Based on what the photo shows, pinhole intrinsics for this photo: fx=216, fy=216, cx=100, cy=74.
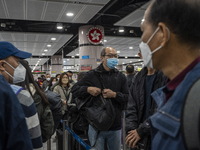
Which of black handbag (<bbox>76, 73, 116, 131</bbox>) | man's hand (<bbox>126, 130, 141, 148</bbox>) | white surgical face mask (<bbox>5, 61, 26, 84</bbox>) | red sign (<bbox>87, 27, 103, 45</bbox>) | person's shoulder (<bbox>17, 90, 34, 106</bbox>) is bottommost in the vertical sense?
man's hand (<bbox>126, 130, 141, 148</bbox>)

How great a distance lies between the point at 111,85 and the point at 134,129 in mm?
836

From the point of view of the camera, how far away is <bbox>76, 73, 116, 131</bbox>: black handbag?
2.62 meters

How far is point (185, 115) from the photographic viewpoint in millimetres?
717

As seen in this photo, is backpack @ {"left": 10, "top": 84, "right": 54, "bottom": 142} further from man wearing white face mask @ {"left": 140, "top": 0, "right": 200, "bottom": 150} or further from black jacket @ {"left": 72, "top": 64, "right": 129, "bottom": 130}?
man wearing white face mask @ {"left": 140, "top": 0, "right": 200, "bottom": 150}

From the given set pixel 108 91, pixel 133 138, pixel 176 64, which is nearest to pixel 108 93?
pixel 108 91

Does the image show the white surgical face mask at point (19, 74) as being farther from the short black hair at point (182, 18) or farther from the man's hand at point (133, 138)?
the short black hair at point (182, 18)

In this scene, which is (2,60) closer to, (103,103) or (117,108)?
(103,103)

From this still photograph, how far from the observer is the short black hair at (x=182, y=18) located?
0.89m

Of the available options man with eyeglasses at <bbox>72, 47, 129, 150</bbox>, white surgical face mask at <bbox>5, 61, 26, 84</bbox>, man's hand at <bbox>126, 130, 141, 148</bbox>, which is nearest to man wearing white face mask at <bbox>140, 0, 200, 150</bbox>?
man's hand at <bbox>126, 130, 141, 148</bbox>

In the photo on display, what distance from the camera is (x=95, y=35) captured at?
10.3 meters

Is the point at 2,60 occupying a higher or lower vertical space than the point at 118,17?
lower

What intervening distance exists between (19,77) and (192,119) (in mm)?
1662

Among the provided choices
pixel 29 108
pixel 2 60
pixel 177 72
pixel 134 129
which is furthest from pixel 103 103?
pixel 177 72

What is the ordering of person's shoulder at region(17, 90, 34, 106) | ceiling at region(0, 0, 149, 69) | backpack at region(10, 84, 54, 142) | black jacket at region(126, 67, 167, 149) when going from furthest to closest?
ceiling at region(0, 0, 149, 69), backpack at region(10, 84, 54, 142), black jacket at region(126, 67, 167, 149), person's shoulder at region(17, 90, 34, 106)
